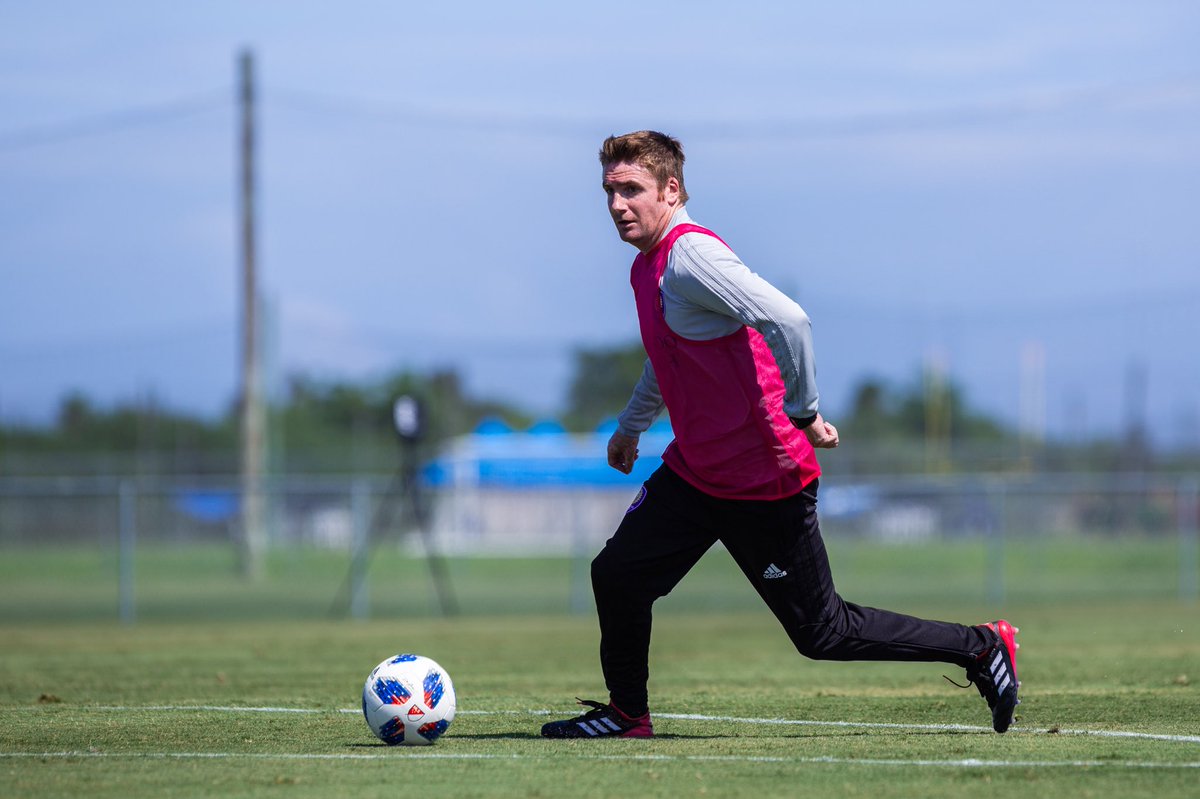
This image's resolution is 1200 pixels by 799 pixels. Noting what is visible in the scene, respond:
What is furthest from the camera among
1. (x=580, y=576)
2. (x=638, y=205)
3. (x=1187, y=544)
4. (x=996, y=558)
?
(x=1187, y=544)

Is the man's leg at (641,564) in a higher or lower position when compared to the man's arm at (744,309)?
lower

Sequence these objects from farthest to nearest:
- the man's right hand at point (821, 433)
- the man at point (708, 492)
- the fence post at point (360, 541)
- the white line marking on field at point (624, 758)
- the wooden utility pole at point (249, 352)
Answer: the wooden utility pole at point (249, 352) < the fence post at point (360, 541) < the man at point (708, 492) < the man's right hand at point (821, 433) < the white line marking on field at point (624, 758)

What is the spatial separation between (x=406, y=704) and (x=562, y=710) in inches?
67.1

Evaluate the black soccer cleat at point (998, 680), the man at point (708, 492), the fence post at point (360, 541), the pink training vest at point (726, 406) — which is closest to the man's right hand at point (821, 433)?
the man at point (708, 492)

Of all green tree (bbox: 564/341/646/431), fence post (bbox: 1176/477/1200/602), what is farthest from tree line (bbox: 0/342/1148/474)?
fence post (bbox: 1176/477/1200/602)

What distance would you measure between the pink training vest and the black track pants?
0.11m

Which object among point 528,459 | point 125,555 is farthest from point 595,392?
point 125,555

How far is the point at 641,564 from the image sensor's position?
677 centimetres

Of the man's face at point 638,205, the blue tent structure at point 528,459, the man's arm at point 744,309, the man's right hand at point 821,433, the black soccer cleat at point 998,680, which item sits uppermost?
the man's face at point 638,205

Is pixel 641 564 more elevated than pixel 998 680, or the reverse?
pixel 641 564

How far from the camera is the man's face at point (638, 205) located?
6.64 meters

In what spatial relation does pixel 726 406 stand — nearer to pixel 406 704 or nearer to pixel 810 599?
pixel 810 599

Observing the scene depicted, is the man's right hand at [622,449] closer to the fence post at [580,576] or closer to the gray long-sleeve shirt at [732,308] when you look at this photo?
the gray long-sleeve shirt at [732,308]

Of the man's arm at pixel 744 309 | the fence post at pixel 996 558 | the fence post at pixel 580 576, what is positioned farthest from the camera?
the fence post at pixel 996 558
